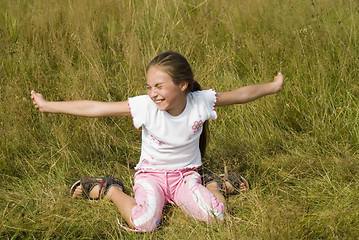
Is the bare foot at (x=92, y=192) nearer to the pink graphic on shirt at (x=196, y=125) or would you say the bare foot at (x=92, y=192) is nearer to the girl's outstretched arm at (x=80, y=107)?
the girl's outstretched arm at (x=80, y=107)

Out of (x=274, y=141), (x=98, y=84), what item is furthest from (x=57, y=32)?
(x=274, y=141)

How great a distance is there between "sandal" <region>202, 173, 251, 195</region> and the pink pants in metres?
0.14

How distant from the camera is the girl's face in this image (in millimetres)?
2486

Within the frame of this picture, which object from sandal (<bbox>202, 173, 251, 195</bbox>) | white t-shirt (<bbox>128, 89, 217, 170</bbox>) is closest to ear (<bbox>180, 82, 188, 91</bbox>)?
white t-shirt (<bbox>128, 89, 217, 170</bbox>)

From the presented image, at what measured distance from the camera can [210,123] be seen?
11.2 feet

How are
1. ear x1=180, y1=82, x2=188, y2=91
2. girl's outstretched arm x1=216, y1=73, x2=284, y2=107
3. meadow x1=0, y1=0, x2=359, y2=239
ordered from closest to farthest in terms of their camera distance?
meadow x1=0, y1=0, x2=359, y2=239, ear x1=180, y1=82, x2=188, y2=91, girl's outstretched arm x1=216, y1=73, x2=284, y2=107

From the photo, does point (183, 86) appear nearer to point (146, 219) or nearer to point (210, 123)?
point (146, 219)

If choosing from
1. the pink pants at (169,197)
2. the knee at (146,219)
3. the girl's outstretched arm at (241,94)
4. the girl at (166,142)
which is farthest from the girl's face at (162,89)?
the knee at (146,219)

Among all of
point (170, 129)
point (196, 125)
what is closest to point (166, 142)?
point (170, 129)

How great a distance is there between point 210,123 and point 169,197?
2.94 ft

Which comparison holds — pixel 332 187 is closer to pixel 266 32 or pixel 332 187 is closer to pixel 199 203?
pixel 199 203

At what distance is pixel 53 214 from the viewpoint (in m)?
2.39

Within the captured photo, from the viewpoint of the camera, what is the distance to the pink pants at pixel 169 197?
2443mm

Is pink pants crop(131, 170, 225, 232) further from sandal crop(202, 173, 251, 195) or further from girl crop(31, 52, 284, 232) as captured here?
sandal crop(202, 173, 251, 195)
